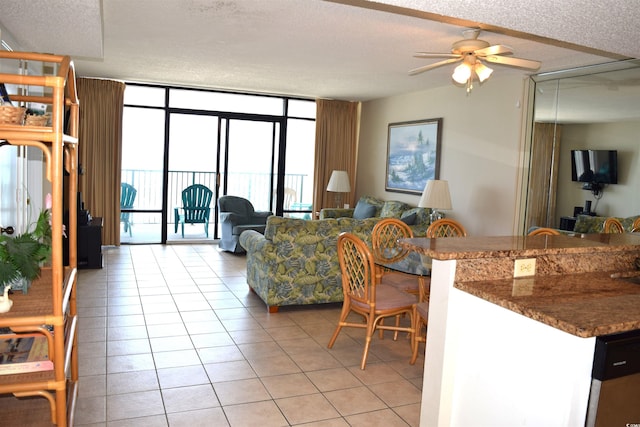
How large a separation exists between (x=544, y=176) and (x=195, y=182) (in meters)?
5.32

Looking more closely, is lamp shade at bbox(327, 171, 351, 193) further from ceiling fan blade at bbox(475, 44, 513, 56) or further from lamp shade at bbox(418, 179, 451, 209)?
ceiling fan blade at bbox(475, 44, 513, 56)

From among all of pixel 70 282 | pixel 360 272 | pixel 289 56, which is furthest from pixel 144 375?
pixel 289 56

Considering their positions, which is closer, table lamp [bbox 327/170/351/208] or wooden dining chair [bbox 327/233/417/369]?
wooden dining chair [bbox 327/233/417/369]

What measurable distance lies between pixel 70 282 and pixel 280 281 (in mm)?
2533

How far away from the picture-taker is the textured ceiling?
2.56m

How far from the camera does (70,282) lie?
2.33 metres

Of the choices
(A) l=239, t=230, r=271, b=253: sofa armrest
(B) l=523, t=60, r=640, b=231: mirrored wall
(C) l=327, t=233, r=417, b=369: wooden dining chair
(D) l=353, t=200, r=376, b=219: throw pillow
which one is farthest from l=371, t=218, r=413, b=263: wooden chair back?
(D) l=353, t=200, r=376, b=219: throw pillow

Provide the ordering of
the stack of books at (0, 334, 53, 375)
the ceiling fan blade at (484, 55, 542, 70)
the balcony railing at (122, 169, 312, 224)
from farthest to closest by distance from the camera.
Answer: the balcony railing at (122, 169, 312, 224), the ceiling fan blade at (484, 55, 542, 70), the stack of books at (0, 334, 53, 375)

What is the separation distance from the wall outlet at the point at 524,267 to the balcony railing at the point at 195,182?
6.76 metres

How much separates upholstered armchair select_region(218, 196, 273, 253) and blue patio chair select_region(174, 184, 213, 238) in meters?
0.49

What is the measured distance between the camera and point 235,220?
25.3 ft

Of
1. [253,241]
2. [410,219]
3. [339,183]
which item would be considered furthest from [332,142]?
[253,241]

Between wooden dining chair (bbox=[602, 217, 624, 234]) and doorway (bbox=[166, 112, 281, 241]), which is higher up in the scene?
doorway (bbox=[166, 112, 281, 241])

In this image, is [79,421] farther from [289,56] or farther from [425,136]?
[425,136]
